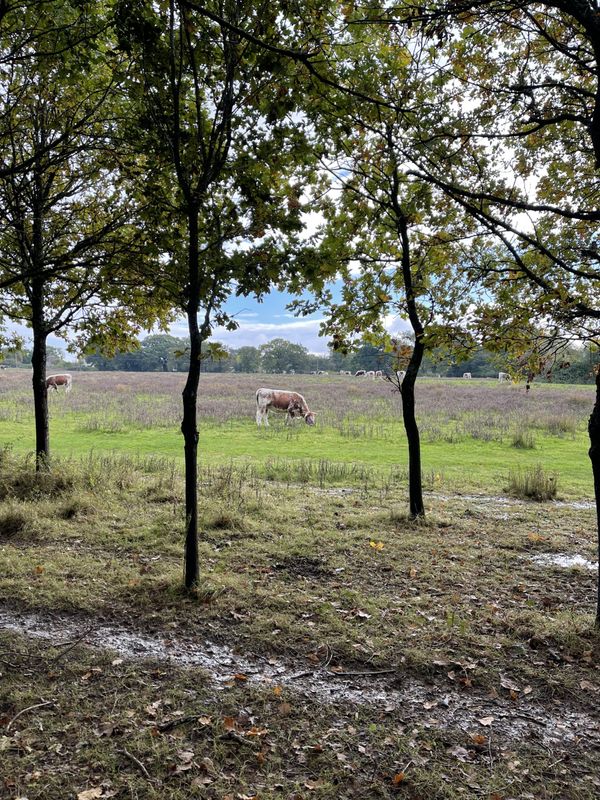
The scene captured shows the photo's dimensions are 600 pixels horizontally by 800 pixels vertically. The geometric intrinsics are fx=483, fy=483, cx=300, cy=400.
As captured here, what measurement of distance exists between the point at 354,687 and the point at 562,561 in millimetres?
5309

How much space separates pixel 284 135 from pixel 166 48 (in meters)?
1.60

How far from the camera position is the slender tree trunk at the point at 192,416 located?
5.98 metres

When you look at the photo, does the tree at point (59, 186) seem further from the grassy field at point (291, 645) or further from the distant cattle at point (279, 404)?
the distant cattle at point (279, 404)

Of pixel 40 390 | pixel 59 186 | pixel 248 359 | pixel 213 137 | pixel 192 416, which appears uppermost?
pixel 248 359

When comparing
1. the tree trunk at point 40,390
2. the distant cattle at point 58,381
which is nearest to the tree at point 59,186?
the tree trunk at point 40,390

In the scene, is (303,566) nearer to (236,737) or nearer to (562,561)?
(236,737)

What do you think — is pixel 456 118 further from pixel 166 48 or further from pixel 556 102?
pixel 166 48

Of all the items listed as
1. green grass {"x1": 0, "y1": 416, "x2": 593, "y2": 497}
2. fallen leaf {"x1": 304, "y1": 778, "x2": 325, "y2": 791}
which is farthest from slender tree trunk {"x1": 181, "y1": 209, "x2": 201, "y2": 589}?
green grass {"x1": 0, "y1": 416, "x2": 593, "y2": 497}

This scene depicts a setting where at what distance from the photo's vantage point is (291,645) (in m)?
5.43

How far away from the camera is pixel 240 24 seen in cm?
533

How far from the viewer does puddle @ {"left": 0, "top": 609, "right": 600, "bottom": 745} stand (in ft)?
13.8

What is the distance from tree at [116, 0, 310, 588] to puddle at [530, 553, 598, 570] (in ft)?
21.6

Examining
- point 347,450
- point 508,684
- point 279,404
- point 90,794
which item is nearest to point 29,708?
Result: point 90,794

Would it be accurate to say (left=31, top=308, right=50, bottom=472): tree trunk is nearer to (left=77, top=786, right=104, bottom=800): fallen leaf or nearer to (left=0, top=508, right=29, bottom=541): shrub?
(left=0, top=508, right=29, bottom=541): shrub
